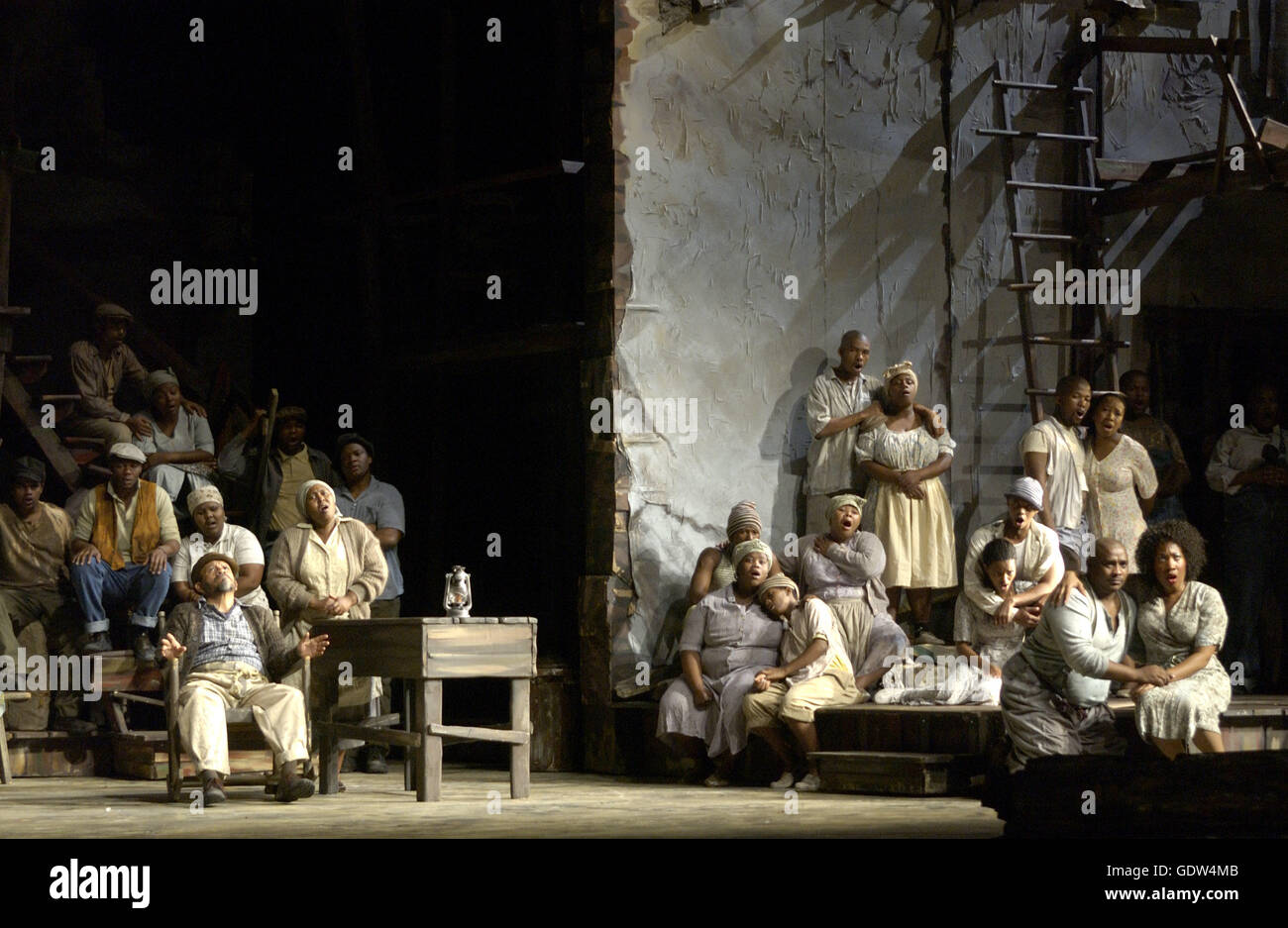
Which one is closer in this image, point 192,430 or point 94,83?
point 192,430

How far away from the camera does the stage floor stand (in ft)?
23.6

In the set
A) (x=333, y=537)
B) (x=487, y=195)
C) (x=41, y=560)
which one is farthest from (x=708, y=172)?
(x=41, y=560)

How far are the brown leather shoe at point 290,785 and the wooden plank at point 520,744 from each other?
0.97m

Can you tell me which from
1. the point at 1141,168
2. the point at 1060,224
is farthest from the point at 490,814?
the point at 1141,168

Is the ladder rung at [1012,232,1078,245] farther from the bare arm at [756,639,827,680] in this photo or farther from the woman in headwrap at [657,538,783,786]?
the bare arm at [756,639,827,680]

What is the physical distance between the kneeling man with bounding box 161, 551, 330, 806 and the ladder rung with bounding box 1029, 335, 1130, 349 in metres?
4.80

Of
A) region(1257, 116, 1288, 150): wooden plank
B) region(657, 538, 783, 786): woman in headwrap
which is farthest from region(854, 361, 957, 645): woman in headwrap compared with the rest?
region(1257, 116, 1288, 150): wooden plank

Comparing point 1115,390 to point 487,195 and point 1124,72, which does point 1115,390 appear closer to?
point 1124,72

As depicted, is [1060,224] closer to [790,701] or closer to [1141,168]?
[1141,168]

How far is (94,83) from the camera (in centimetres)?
1376

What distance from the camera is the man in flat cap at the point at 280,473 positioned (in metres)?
11.0

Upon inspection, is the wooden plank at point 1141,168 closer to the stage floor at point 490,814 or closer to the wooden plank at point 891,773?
the wooden plank at point 891,773

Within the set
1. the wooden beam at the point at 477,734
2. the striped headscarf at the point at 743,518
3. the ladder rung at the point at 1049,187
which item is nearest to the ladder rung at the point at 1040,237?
the ladder rung at the point at 1049,187

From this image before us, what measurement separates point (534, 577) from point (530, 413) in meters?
1.02
